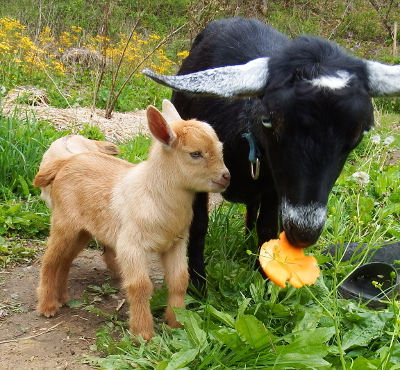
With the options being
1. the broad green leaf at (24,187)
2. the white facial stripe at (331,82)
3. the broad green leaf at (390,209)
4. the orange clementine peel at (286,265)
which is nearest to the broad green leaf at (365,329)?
the orange clementine peel at (286,265)

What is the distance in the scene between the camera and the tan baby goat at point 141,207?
10.3 feet

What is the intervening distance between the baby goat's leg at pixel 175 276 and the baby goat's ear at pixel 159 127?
2.22 feet

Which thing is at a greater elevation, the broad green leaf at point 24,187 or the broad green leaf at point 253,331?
the broad green leaf at point 253,331

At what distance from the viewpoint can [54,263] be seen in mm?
3555

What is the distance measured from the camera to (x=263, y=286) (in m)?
3.54

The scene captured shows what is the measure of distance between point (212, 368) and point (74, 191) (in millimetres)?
1483

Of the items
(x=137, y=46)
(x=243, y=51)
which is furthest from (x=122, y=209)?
(x=137, y=46)

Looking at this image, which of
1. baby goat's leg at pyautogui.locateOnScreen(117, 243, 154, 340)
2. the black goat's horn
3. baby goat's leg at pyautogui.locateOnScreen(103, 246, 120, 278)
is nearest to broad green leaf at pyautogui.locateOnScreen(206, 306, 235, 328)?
baby goat's leg at pyautogui.locateOnScreen(117, 243, 154, 340)

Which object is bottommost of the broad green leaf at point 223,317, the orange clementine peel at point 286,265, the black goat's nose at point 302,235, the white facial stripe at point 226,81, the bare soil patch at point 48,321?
the bare soil patch at point 48,321

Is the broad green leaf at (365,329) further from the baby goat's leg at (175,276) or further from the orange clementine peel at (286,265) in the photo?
the baby goat's leg at (175,276)

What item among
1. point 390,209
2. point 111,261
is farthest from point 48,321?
point 390,209

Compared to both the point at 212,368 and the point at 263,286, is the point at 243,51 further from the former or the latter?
the point at 212,368

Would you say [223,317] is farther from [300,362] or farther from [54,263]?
[54,263]

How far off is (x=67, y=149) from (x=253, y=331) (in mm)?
2135
